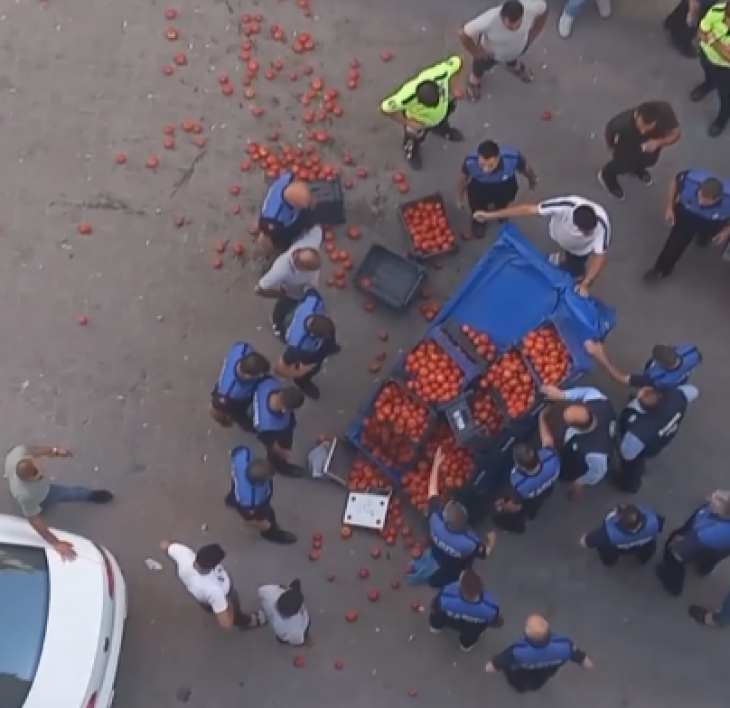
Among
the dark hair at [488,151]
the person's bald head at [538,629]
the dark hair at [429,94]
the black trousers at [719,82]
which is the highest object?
the black trousers at [719,82]

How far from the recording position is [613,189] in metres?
10.4

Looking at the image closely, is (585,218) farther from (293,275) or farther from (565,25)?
(565,25)

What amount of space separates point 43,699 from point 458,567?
9.61 feet

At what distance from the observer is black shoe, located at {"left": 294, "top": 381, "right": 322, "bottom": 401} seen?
9508mm

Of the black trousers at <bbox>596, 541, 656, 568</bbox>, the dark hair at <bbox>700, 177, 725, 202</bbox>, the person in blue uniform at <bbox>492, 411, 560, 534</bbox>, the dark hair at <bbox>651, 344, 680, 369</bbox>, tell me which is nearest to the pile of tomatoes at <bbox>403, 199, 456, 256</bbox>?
the person in blue uniform at <bbox>492, 411, 560, 534</bbox>

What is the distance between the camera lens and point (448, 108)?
9688mm

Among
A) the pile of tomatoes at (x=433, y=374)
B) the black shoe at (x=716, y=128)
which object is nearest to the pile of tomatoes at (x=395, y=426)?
the pile of tomatoes at (x=433, y=374)

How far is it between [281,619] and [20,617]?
1774 millimetres

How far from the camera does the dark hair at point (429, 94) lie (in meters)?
9.28

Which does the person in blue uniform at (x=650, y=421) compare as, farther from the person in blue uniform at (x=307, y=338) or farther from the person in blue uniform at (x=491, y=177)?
the person in blue uniform at (x=307, y=338)

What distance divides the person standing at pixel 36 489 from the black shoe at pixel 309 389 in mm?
1886

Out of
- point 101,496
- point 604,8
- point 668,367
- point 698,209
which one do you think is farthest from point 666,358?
point 101,496

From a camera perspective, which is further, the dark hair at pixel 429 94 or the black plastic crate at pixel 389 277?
the black plastic crate at pixel 389 277

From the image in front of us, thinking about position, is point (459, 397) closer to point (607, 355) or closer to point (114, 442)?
point (607, 355)
